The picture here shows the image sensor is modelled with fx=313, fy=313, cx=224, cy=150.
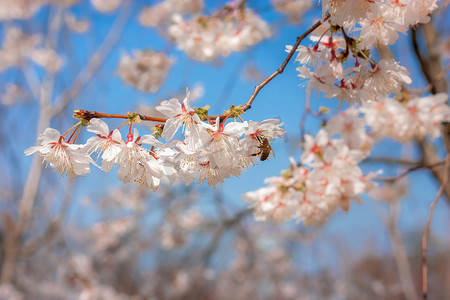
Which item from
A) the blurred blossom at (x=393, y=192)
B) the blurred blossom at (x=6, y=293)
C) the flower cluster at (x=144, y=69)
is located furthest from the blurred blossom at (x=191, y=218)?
the flower cluster at (x=144, y=69)

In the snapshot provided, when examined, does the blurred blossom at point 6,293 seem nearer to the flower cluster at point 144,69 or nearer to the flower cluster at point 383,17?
the flower cluster at point 144,69

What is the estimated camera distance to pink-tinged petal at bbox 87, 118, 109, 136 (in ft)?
2.20

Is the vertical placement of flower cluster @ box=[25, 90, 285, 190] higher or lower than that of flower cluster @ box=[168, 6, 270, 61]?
lower

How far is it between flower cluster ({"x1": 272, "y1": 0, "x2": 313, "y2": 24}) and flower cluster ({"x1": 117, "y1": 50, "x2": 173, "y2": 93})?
1.42 metres

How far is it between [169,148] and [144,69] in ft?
6.62

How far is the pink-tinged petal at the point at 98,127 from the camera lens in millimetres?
670

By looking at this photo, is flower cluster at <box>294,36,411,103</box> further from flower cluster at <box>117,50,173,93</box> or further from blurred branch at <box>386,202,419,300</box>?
blurred branch at <box>386,202,419,300</box>

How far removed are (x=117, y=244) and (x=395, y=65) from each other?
18.4 ft

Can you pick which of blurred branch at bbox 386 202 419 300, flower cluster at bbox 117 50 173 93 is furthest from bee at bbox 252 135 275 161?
blurred branch at bbox 386 202 419 300

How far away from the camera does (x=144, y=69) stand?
253 centimetres

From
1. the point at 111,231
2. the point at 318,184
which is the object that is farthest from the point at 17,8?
the point at 318,184

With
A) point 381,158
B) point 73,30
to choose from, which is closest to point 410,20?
point 381,158

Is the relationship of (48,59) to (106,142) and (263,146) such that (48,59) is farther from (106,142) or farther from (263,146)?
(263,146)

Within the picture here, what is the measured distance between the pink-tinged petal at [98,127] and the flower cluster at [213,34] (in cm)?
145
